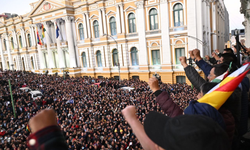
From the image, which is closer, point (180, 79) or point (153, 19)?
point (180, 79)

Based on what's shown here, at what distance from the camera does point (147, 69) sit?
2445 cm

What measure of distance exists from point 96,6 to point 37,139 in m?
29.0

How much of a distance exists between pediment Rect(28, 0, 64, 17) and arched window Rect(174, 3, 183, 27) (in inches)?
742

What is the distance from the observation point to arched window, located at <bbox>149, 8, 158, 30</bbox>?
2318 cm

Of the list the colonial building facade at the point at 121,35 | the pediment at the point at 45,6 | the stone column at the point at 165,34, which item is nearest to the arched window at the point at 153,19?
the colonial building facade at the point at 121,35

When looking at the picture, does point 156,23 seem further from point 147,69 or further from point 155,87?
point 155,87

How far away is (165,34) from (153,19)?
2831 millimetres

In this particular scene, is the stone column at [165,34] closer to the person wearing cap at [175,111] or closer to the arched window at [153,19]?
the arched window at [153,19]

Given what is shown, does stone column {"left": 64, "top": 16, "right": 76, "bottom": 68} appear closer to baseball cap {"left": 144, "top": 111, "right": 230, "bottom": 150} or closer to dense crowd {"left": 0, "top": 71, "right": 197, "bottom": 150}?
dense crowd {"left": 0, "top": 71, "right": 197, "bottom": 150}

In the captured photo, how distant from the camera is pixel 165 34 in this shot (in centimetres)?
2250

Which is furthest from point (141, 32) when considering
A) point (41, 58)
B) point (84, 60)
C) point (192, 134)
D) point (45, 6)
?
point (192, 134)

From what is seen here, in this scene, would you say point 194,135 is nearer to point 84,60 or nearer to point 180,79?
point 180,79

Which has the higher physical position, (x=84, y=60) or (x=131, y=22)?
(x=131, y=22)

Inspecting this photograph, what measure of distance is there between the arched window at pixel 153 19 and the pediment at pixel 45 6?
15.6 m
